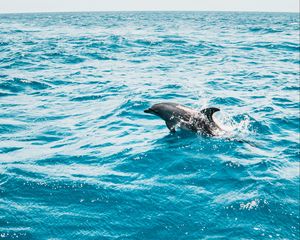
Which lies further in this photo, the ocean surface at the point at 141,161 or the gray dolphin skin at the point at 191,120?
the gray dolphin skin at the point at 191,120

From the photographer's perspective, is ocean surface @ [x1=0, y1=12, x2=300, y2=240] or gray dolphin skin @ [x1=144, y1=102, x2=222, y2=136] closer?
ocean surface @ [x1=0, y1=12, x2=300, y2=240]

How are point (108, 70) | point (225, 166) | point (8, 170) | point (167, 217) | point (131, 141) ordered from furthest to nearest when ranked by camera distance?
point (108, 70) → point (131, 141) → point (225, 166) → point (8, 170) → point (167, 217)

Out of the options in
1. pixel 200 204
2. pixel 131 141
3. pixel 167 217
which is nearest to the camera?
pixel 167 217

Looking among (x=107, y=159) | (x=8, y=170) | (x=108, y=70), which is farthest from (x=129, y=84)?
→ (x=8, y=170)

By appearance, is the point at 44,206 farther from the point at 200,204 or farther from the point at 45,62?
the point at 45,62

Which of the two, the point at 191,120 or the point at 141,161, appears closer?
the point at 141,161

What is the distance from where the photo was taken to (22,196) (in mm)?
6969

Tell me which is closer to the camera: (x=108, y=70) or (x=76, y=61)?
(x=108, y=70)

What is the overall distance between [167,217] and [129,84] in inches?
508

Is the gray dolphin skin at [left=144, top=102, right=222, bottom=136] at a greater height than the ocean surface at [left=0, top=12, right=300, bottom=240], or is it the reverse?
the gray dolphin skin at [left=144, top=102, right=222, bottom=136]

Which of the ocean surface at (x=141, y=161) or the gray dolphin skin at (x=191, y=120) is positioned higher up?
the gray dolphin skin at (x=191, y=120)

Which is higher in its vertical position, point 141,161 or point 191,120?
point 191,120

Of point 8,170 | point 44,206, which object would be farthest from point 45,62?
point 44,206

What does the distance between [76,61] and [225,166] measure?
19278 mm
